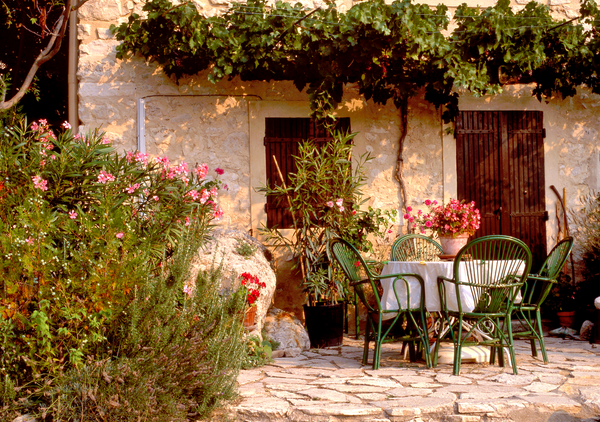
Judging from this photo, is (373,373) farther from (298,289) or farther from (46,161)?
(46,161)

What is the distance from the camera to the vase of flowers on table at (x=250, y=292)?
508cm

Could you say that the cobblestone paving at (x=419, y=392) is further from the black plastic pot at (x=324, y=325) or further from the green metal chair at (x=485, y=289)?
the black plastic pot at (x=324, y=325)

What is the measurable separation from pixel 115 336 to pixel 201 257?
86.9 inches

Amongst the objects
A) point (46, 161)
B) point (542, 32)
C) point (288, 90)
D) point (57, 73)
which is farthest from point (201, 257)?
point (57, 73)

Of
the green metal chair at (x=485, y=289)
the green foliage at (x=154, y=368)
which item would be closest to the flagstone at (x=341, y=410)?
the green foliage at (x=154, y=368)

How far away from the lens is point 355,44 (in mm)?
5859

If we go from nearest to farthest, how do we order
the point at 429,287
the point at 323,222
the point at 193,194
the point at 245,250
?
the point at 429,287, the point at 193,194, the point at 245,250, the point at 323,222

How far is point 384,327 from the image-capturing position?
585 centimetres

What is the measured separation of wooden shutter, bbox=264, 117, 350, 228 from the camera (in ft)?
21.5

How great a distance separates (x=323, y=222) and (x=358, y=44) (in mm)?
1750

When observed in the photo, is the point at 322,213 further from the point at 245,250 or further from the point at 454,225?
the point at 454,225

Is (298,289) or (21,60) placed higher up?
(21,60)

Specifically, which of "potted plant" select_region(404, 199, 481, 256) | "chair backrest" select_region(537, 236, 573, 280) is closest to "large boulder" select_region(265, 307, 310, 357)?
"potted plant" select_region(404, 199, 481, 256)

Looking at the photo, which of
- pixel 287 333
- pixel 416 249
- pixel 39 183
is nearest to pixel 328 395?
pixel 287 333
